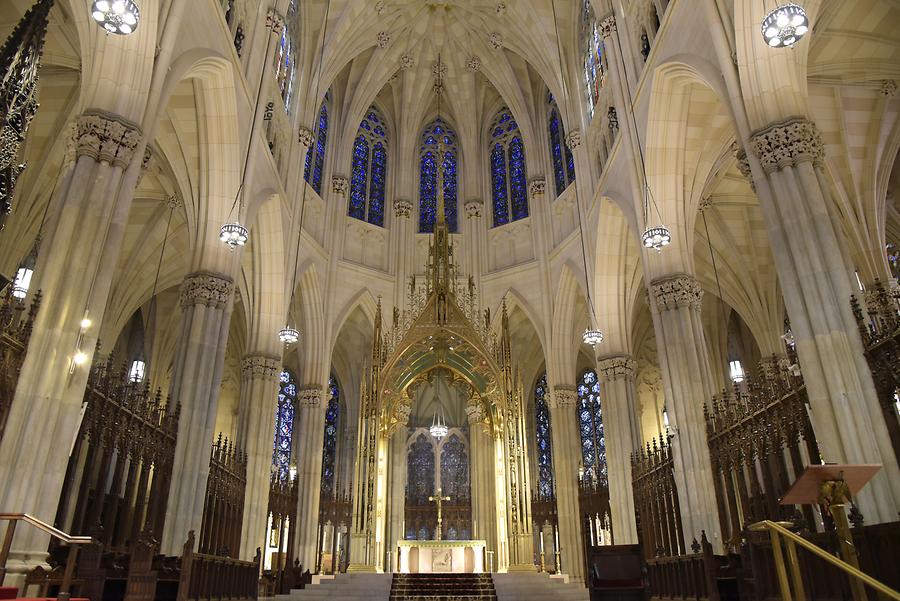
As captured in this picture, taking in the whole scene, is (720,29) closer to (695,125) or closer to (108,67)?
(695,125)

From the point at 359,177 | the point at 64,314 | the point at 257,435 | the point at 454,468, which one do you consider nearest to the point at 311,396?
the point at 257,435

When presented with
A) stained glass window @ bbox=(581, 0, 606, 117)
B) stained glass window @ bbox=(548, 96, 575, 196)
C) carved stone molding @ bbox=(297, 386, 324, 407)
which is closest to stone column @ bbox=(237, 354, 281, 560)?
carved stone molding @ bbox=(297, 386, 324, 407)

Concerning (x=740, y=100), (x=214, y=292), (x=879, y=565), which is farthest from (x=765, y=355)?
(x=214, y=292)

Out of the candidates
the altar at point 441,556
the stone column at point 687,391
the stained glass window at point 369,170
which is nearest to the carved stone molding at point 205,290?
the altar at point 441,556

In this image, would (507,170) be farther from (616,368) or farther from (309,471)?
(309,471)

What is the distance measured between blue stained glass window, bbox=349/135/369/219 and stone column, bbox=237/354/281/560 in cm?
898

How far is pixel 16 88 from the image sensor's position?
6.61 m

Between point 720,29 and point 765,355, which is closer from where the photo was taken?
point 720,29

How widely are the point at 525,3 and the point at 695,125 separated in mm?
10936

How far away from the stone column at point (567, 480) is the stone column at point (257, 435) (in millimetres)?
9655

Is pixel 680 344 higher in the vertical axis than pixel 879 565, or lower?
higher

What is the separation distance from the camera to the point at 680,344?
14812 mm

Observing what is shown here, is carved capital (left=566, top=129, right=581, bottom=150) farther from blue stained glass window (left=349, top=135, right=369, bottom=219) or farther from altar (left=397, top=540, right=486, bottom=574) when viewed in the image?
altar (left=397, top=540, right=486, bottom=574)

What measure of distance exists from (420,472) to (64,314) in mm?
21792
